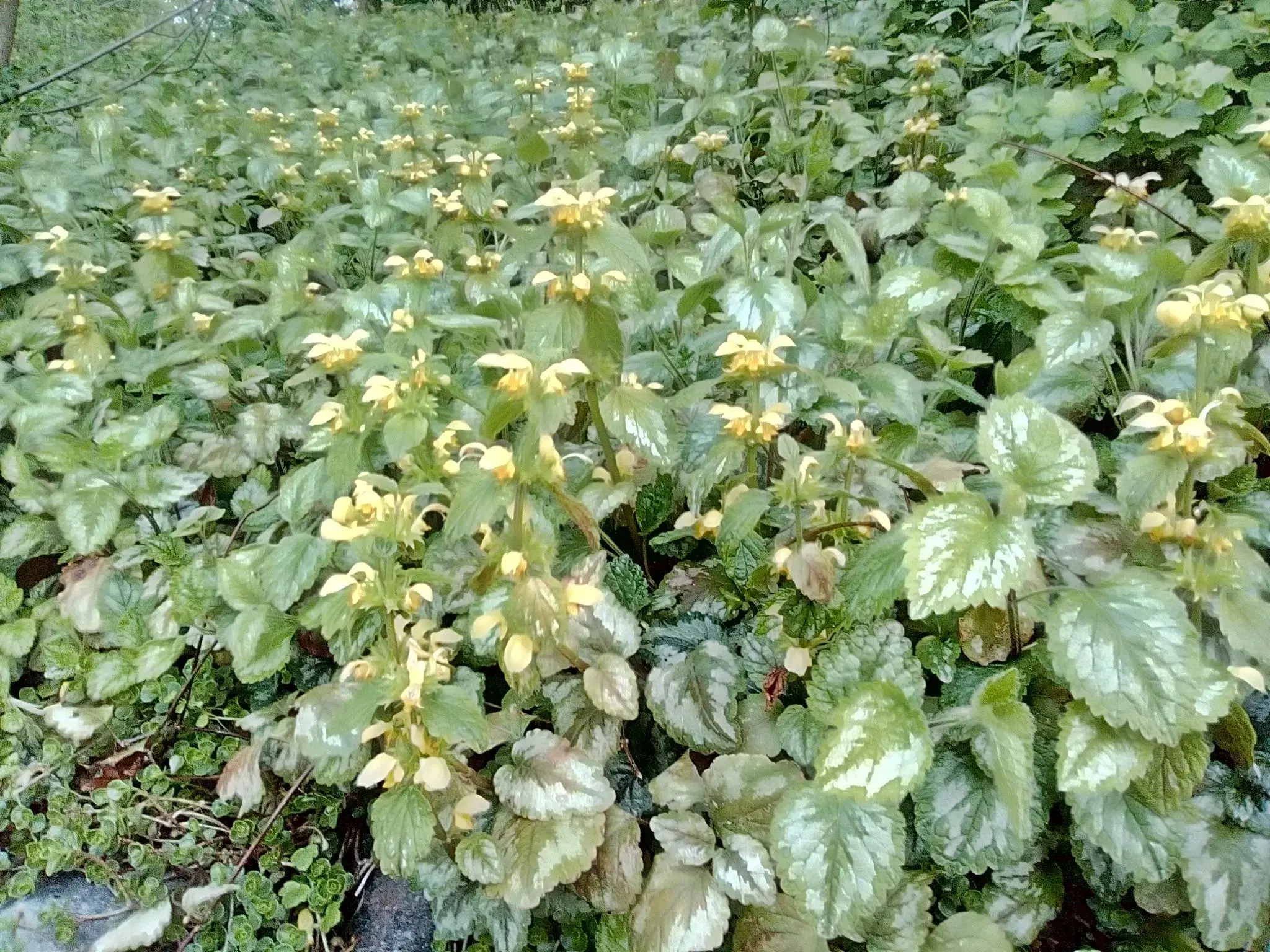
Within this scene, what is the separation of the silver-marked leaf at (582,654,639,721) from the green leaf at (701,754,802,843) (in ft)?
0.43

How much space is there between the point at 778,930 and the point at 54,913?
3.35ft

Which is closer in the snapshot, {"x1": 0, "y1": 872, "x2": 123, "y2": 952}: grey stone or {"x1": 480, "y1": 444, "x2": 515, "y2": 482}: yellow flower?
{"x1": 480, "y1": 444, "x2": 515, "y2": 482}: yellow flower

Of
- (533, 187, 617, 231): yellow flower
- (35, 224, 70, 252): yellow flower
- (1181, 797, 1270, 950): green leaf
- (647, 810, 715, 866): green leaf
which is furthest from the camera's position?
(35, 224, 70, 252): yellow flower

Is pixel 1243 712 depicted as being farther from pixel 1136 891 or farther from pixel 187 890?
pixel 187 890

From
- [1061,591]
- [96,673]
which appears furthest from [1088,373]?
[96,673]

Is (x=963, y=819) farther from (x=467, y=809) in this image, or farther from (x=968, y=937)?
(x=467, y=809)

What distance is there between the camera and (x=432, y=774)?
3.05ft

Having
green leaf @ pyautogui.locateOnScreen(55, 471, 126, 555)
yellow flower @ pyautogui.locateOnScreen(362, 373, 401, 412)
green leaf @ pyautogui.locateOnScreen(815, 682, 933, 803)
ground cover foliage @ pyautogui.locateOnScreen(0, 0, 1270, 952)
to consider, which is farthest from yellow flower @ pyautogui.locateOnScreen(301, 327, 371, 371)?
green leaf @ pyautogui.locateOnScreen(815, 682, 933, 803)

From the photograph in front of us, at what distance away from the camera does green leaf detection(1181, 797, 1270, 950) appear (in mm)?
882

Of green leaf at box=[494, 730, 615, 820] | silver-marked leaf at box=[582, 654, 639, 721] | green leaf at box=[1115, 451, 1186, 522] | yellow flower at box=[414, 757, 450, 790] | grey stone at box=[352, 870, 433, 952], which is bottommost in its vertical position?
grey stone at box=[352, 870, 433, 952]

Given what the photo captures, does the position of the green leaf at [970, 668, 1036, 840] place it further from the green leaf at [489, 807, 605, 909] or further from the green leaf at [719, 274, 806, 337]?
the green leaf at [719, 274, 806, 337]

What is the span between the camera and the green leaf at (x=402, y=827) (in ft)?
3.02

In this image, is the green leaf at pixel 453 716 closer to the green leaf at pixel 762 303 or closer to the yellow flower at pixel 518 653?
the yellow flower at pixel 518 653

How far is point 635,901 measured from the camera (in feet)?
3.26
